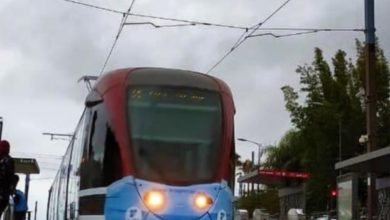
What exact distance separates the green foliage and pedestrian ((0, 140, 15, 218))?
4547 cm

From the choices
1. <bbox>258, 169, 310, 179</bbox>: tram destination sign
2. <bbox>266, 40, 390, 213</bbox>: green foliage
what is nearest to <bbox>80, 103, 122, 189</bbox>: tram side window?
<bbox>258, 169, 310, 179</bbox>: tram destination sign

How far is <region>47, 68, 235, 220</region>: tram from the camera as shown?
13.6 meters

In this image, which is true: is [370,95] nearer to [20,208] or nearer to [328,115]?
[20,208]

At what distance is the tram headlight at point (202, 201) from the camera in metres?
13.7

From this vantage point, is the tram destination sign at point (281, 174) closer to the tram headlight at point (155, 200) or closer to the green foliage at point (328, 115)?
the green foliage at point (328, 115)

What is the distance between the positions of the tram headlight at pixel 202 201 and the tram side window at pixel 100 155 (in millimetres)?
1257

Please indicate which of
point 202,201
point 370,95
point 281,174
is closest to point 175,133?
point 202,201

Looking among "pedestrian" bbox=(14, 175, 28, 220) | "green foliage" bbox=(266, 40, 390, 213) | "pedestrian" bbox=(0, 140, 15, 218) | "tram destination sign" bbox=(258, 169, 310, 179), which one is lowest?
"pedestrian" bbox=(14, 175, 28, 220)

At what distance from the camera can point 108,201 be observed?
13695mm

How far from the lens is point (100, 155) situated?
14.1 meters

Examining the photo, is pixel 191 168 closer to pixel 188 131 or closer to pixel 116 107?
pixel 188 131

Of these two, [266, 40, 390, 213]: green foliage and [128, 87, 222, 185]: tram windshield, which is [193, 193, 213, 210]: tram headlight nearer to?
[128, 87, 222, 185]: tram windshield

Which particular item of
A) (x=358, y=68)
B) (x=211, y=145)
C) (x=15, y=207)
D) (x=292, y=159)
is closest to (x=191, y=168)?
(x=211, y=145)

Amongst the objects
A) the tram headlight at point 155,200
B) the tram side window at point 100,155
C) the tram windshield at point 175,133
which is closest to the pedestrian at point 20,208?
the tram side window at point 100,155
